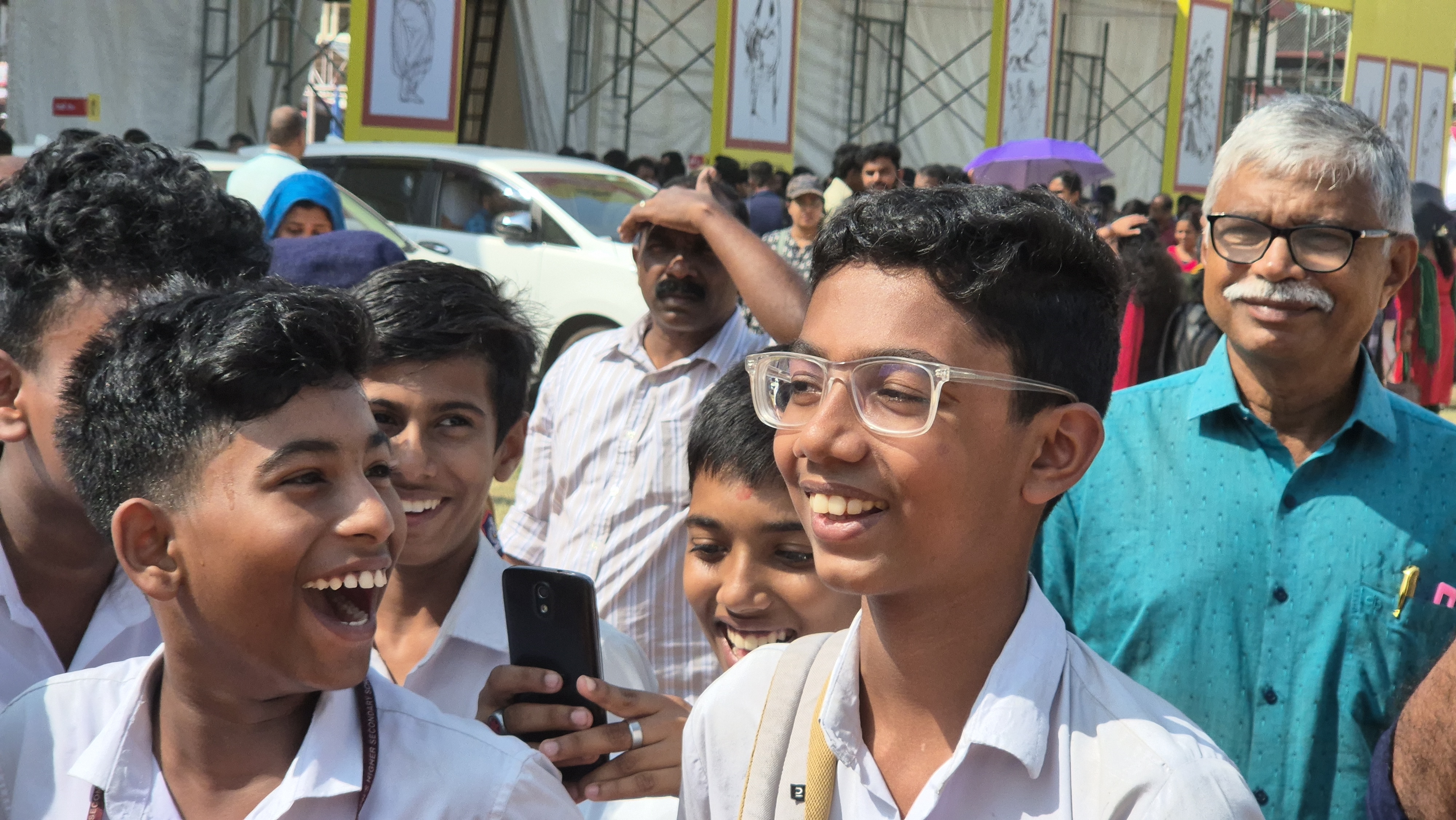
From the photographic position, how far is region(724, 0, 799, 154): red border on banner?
1518 cm

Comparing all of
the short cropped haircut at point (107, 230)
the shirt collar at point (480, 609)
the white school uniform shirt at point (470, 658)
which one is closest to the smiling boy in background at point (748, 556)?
the white school uniform shirt at point (470, 658)

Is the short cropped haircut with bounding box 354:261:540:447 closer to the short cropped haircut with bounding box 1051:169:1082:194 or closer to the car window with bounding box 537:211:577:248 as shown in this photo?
the car window with bounding box 537:211:577:248

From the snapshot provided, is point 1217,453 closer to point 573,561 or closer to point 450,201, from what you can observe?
point 573,561

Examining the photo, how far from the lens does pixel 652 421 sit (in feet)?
12.0

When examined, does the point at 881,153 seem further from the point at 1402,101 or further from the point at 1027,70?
the point at 1402,101

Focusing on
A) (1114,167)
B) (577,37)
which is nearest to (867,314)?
(577,37)

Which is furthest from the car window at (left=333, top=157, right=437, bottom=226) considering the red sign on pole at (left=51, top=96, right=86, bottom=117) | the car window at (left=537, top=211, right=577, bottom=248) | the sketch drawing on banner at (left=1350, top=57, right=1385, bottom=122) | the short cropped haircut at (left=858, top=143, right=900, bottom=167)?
the sketch drawing on banner at (left=1350, top=57, right=1385, bottom=122)

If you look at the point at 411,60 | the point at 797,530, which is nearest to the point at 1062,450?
the point at 797,530

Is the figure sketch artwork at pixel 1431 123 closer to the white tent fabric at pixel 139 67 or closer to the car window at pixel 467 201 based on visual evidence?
the white tent fabric at pixel 139 67

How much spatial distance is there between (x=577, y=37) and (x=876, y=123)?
517cm

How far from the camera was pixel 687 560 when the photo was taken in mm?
2572

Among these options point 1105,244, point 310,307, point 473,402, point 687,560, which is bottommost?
point 687,560

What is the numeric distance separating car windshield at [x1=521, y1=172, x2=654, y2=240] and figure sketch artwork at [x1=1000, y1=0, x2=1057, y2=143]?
9.56m

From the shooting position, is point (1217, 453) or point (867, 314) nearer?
point (867, 314)
